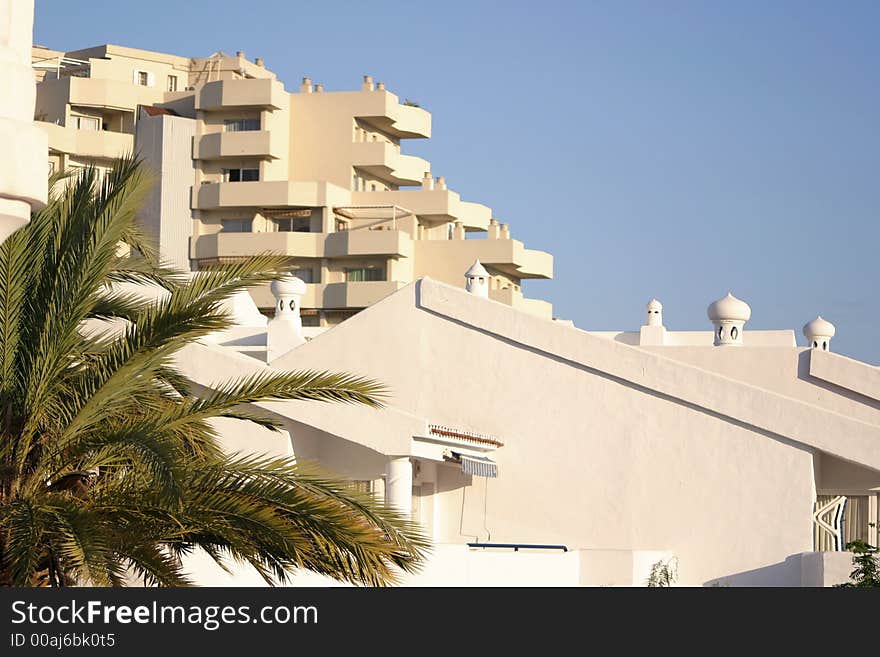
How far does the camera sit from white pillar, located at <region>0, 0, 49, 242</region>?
6957 millimetres

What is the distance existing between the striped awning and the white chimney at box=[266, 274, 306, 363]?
16.6ft

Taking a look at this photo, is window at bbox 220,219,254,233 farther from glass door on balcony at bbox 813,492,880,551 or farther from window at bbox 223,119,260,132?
glass door on balcony at bbox 813,492,880,551

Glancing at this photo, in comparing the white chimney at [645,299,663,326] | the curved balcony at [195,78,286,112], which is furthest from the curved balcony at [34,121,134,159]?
the white chimney at [645,299,663,326]

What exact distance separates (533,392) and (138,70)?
193ft

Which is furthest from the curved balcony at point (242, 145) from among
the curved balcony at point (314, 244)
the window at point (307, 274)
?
the window at point (307, 274)

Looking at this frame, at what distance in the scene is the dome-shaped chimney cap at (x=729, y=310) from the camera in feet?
91.8

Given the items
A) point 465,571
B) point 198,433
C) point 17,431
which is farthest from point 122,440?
point 465,571

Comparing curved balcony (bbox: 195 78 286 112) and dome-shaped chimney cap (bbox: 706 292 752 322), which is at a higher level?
curved balcony (bbox: 195 78 286 112)

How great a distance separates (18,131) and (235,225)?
65172 mm

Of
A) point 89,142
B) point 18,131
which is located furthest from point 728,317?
point 89,142

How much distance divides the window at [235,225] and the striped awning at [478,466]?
48.6 m

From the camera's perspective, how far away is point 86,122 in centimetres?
7600

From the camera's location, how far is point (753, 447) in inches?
909
